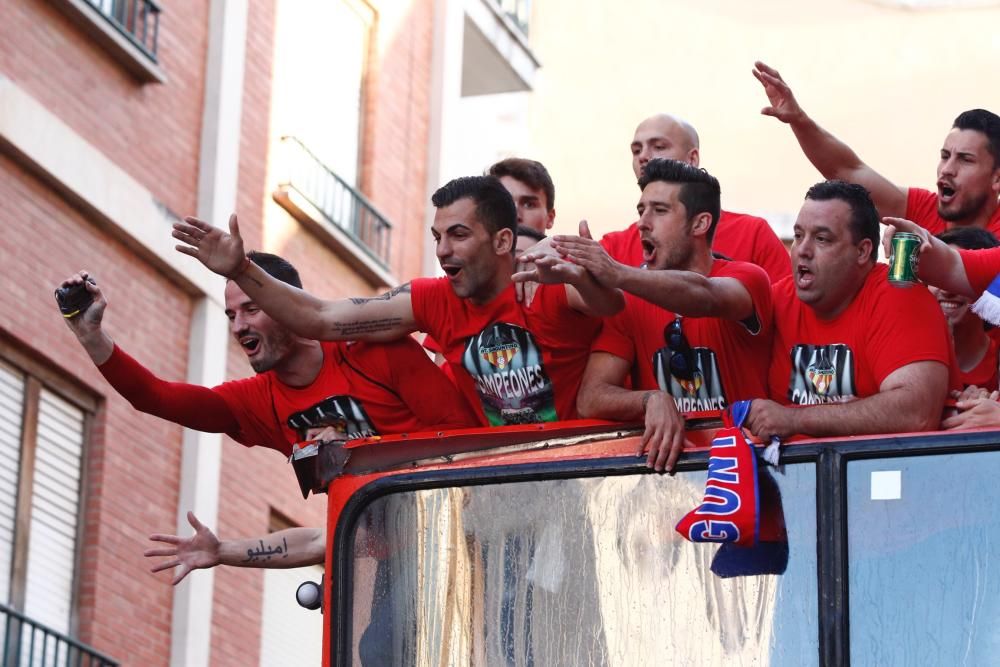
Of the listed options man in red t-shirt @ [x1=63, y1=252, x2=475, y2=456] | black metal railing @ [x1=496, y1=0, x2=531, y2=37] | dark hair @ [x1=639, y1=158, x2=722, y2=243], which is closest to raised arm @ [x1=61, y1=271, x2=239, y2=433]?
man in red t-shirt @ [x1=63, y1=252, x2=475, y2=456]

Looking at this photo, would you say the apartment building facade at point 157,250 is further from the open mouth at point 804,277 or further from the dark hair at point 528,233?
the open mouth at point 804,277

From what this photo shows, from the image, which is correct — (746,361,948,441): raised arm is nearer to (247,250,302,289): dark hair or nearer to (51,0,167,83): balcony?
(247,250,302,289): dark hair

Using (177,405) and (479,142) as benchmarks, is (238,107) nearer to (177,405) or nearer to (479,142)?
(177,405)

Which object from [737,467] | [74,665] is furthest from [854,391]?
[74,665]

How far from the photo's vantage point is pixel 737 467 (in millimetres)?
6898

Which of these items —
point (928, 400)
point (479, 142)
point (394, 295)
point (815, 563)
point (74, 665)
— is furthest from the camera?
point (479, 142)

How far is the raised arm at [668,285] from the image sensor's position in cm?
765

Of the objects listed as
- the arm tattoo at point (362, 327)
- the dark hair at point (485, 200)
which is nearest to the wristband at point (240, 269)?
the arm tattoo at point (362, 327)

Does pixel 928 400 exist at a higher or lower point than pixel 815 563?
higher

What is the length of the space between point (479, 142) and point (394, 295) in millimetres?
24640

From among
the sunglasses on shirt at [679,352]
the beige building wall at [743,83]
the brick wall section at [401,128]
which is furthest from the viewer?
the beige building wall at [743,83]

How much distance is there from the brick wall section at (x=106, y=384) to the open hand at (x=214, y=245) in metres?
7.04

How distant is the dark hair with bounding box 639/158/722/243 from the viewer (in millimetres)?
8414

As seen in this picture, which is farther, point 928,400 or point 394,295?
point 394,295
